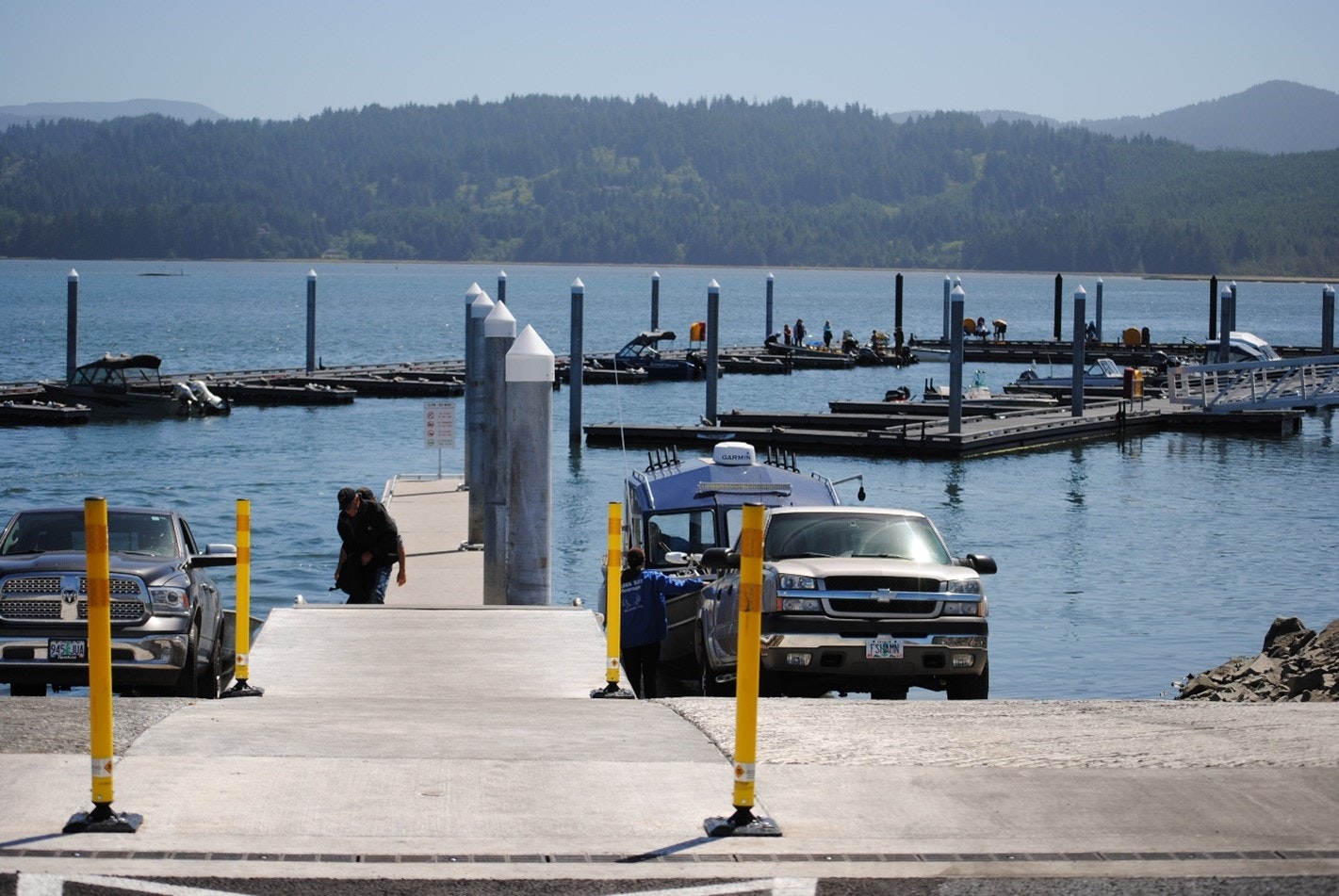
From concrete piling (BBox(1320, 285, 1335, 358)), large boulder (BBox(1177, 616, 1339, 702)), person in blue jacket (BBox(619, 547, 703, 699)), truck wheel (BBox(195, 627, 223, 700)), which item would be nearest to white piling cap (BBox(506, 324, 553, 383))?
person in blue jacket (BBox(619, 547, 703, 699))

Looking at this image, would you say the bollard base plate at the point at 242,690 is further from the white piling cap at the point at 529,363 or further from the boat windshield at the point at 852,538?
the white piling cap at the point at 529,363

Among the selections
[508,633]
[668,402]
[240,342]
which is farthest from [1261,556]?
[240,342]

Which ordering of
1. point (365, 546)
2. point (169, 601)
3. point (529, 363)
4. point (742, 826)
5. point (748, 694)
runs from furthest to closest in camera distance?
point (365, 546) < point (529, 363) < point (169, 601) < point (748, 694) < point (742, 826)

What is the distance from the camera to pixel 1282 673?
57.6 feet

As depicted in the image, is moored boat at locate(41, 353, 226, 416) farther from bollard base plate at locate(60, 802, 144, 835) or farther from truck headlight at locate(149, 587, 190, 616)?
bollard base plate at locate(60, 802, 144, 835)

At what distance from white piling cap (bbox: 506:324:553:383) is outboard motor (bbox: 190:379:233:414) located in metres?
41.0

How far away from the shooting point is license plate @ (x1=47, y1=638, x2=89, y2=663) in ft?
41.7

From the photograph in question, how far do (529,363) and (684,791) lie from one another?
8833 mm

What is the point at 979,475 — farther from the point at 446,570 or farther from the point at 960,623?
the point at 960,623

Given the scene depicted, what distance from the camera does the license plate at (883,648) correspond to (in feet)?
41.8

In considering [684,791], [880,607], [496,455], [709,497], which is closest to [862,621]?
[880,607]

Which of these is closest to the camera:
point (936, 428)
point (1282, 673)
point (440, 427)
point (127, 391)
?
point (1282, 673)

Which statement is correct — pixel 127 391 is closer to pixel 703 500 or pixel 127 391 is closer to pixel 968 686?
pixel 703 500

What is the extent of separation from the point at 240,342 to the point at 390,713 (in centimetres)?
11409
